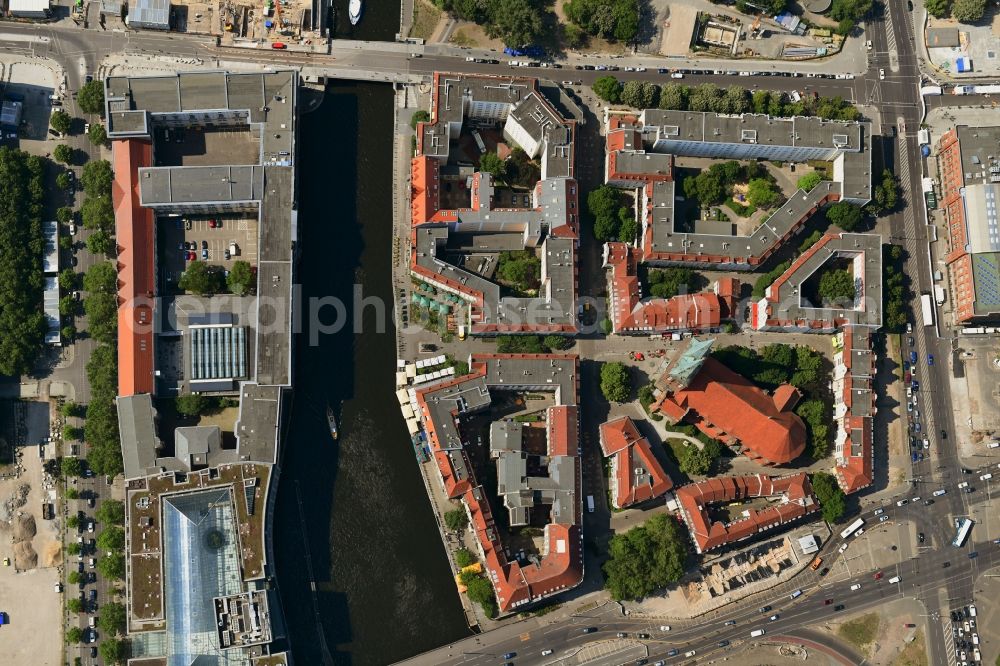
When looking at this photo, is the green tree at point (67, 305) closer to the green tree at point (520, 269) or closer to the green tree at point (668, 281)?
the green tree at point (520, 269)

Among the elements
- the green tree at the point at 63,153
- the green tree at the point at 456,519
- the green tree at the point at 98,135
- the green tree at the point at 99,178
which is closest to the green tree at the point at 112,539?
the green tree at the point at 456,519

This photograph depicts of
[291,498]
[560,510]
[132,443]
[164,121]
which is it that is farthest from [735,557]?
[164,121]

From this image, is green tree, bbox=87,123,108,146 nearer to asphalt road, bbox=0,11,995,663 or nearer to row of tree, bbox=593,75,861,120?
asphalt road, bbox=0,11,995,663

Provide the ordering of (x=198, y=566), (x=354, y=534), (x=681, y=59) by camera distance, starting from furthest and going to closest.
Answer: (x=681, y=59) < (x=354, y=534) < (x=198, y=566)

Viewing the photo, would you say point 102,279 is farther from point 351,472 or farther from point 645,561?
point 645,561

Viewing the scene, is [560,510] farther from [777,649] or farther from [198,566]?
[198,566]
